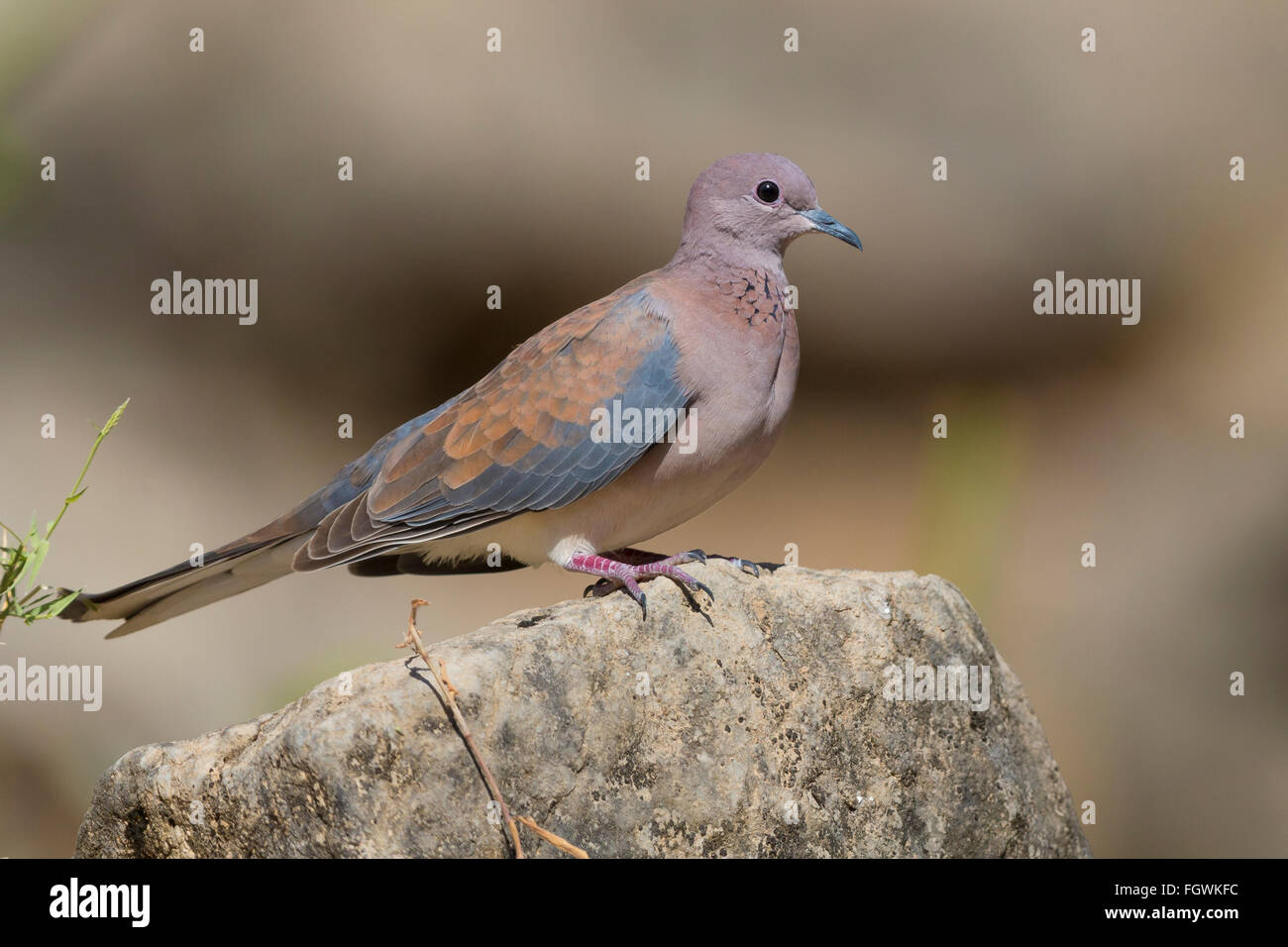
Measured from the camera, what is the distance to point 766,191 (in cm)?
532

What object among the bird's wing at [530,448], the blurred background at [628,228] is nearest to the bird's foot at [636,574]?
the bird's wing at [530,448]

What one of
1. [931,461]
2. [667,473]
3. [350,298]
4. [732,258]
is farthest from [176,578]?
[931,461]

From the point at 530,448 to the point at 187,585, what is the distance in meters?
1.44

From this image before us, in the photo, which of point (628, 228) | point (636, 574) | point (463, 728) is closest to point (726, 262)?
point (636, 574)

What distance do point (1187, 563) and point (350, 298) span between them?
6.40m

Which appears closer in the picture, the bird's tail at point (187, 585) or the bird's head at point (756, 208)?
the bird's tail at point (187, 585)

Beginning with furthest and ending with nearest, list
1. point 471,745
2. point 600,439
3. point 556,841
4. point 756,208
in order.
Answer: point 756,208, point 600,439, point 471,745, point 556,841

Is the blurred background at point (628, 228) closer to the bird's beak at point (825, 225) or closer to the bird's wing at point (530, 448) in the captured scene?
the bird's beak at point (825, 225)

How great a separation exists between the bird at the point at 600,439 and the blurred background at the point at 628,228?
436 centimetres

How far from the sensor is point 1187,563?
30.4ft

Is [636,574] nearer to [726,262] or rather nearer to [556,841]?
[556,841]

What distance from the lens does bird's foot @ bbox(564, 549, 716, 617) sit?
177 inches

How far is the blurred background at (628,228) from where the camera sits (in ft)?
31.4
